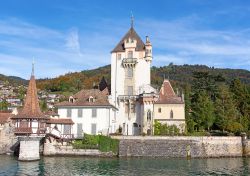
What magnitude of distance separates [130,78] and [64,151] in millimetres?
19448

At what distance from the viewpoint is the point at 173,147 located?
161ft

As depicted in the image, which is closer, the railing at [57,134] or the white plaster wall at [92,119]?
the railing at [57,134]

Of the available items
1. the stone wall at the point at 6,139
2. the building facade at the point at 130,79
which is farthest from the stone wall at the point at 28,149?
the building facade at the point at 130,79

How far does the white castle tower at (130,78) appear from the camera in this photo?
60.7 metres

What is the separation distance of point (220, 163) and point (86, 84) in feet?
321

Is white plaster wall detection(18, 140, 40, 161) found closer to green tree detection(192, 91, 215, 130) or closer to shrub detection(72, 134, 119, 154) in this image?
shrub detection(72, 134, 119, 154)

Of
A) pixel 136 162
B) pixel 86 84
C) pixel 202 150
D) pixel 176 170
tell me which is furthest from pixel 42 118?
pixel 86 84

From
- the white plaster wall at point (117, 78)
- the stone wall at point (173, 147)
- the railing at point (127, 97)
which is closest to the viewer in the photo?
the stone wall at point (173, 147)

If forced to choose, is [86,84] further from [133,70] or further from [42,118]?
[42,118]

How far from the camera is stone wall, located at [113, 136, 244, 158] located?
4875 cm

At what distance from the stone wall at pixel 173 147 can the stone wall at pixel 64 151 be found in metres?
3.01

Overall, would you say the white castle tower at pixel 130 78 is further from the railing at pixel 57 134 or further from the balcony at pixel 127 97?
the railing at pixel 57 134

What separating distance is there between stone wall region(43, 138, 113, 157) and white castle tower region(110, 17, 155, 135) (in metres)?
12.5

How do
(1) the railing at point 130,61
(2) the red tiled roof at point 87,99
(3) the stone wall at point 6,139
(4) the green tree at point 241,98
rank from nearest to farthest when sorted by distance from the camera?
(3) the stone wall at point 6,139, (2) the red tiled roof at point 87,99, (1) the railing at point 130,61, (4) the green tree at point 241,98
